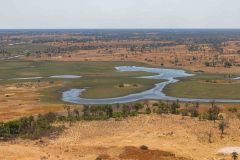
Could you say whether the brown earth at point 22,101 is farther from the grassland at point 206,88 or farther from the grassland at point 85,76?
the grassland at point 206,88

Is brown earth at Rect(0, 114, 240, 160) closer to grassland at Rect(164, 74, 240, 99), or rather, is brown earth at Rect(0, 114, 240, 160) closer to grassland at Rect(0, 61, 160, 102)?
grassland at Rect(164, 74, 240, 99)

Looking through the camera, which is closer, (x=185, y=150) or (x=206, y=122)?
(x=185, y=150)

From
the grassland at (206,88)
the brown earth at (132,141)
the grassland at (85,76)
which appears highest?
the brown earth at (132,141)

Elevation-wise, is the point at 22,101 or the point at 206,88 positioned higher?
the point at 206,88

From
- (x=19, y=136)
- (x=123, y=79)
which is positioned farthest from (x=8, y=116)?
(x=123, y=79)

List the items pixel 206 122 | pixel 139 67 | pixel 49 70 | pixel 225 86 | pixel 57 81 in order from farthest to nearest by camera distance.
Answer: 1. pixel 139 67
2. pixel 49 70
3. pixel 57 81
4. pixel 225 86
5. pixel 206 122

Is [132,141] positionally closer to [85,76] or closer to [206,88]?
[206,88]

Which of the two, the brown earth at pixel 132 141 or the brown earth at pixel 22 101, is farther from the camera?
the brown earth at pixel 22 101

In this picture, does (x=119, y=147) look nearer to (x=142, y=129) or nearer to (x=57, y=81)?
(x=142, y=129)

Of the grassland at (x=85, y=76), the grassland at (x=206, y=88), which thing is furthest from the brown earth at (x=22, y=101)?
the grassland at (x=206, y=88)

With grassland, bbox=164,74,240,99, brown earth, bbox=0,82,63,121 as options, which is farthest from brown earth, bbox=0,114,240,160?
grassland, bbox=164,74,240,99

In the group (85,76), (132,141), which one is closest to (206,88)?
(85,76)
